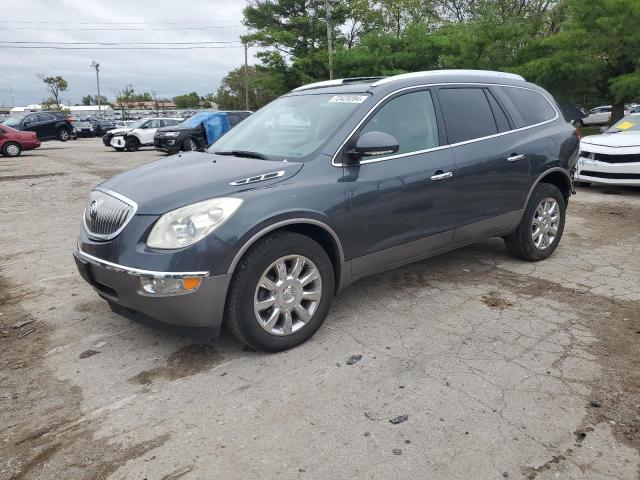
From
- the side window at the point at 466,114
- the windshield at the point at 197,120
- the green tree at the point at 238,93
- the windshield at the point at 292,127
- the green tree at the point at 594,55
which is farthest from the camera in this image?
the green tree at the point at 238,93

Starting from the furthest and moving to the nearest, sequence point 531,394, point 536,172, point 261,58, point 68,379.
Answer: point 261,58 → point 536,172 → point 68,379 → point 531,394

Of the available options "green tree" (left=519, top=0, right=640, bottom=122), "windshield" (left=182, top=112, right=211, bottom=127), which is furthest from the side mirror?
"green tree" (left=519, top=0, right=640, bottom=122)

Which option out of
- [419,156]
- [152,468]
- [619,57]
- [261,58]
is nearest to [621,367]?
[419,156]

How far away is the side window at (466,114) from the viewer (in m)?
4.39

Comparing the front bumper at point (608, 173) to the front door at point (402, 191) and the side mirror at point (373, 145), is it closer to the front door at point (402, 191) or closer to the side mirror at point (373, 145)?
the front door at point (402, 191)

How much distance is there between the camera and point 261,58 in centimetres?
3722

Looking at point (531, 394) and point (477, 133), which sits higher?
point (477, 133)

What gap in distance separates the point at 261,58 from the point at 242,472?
37738 mm

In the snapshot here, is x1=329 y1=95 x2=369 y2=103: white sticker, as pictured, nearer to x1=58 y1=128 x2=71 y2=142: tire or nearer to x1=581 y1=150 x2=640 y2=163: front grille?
x1=581 y1=150 x2=640 y2=163: front grille

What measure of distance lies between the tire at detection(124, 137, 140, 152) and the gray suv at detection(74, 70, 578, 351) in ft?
67.7

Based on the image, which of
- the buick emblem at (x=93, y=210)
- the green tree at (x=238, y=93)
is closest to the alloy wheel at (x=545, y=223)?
the buick emblem at (x=93, y=210)

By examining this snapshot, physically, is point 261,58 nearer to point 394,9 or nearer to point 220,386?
point 394,9

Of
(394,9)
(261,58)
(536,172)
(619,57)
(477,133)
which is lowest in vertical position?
(536,172)

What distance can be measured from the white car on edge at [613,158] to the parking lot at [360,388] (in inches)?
185
